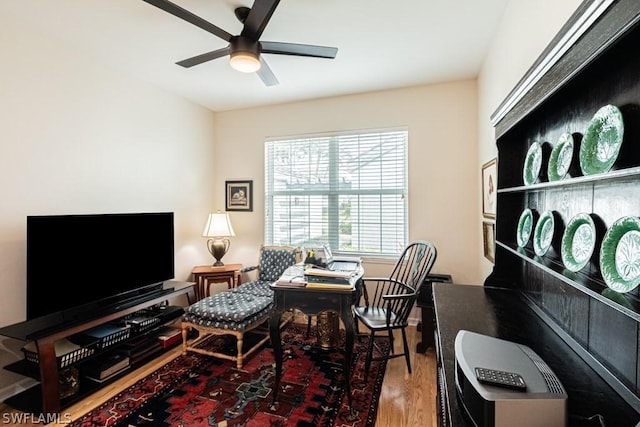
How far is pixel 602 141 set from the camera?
880 millimetres

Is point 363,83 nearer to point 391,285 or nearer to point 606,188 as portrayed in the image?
point 391,285

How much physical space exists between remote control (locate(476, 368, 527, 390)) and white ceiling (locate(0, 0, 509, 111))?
7.02 ft

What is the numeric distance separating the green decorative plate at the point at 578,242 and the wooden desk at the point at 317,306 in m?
1.18

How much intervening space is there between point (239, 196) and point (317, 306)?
8.31 feet

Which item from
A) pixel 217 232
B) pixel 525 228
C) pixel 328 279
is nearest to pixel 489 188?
pixel 525 228

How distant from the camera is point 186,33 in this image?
223cm

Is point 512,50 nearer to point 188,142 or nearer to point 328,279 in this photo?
point 328,279

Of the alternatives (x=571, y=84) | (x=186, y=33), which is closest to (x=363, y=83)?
(x=186, y=33)

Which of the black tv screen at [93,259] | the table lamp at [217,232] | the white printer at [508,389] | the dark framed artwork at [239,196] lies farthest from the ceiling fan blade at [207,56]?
the white printer at [508,389]

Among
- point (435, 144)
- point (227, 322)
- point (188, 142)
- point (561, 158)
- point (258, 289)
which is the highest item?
point (188, 142)

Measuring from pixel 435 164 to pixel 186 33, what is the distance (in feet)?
8.70

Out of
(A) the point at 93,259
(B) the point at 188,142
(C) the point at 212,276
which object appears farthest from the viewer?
(B) the point at 188,142

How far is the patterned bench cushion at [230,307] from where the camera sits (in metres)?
2.49

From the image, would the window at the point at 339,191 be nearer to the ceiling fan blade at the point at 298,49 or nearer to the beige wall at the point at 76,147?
the beige wall at the point at 76,147
